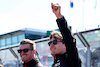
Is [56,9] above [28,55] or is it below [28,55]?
above

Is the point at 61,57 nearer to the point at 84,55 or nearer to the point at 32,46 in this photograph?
the point at 32,46

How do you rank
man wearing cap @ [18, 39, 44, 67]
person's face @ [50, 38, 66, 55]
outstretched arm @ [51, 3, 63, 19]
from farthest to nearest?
man wearing cap @ [18, 39, 44, 67] → person's face @ [50, 38, 66, 55] → outstretched arm @ [51, 3, 63, 19]

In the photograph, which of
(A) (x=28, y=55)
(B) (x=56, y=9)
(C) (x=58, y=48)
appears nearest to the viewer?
(B) (x=56, y=9)

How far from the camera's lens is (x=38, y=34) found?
124 ft

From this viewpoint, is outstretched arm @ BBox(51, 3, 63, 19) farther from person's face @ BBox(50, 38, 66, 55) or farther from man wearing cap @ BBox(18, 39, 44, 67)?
man wearing cap @ BBox(18, 39, 44, 67)

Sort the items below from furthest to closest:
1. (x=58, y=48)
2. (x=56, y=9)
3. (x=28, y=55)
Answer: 1. (x=28, y=55)
2. (x=58, y=48)
3. (x=56, y=9)

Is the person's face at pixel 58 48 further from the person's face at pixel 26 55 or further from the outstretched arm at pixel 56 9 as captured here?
the person's face at pixel 26 55

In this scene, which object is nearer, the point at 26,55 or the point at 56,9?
the point at 56,9

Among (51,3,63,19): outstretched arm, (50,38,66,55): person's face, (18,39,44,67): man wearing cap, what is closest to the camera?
(51,3,63,19): outstretched arm

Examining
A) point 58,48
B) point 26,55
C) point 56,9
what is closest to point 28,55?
point 26,55

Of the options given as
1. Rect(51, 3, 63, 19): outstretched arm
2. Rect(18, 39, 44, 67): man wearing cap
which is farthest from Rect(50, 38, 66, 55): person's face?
Rect(18, 39, 44, 67): man wearing cap

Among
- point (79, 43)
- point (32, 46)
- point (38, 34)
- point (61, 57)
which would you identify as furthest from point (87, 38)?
point (38, 34)

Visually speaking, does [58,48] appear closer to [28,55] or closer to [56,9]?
[56,9]

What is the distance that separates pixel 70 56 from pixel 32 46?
156 centimetres
